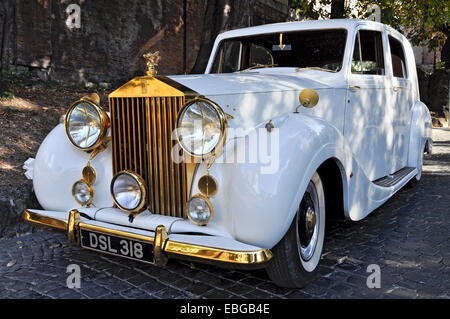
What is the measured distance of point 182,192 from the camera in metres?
2.39

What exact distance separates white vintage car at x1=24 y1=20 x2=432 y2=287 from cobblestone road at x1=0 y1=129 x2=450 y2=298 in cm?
30

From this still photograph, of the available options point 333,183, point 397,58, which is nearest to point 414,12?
point 397,58

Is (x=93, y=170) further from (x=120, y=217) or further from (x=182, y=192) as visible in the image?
(x=182, y=192)

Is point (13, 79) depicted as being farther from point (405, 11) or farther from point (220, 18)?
point (405, 11)

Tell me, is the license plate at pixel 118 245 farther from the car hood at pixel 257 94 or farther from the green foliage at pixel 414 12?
the green foliage at pixel 414 12

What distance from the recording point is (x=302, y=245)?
101 inches

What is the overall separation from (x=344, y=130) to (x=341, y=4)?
306 inches

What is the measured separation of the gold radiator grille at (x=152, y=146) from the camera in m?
2.39

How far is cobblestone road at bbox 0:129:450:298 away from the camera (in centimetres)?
251

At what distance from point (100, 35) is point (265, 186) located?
8266mm

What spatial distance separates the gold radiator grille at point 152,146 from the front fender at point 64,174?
0.56 feet

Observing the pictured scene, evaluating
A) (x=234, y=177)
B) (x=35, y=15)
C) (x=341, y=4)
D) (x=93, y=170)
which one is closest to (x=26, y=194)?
(x=93, y=170)

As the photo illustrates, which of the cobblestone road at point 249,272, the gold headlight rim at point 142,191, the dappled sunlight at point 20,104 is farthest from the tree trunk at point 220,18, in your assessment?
the gold headlight rim at point 142,191

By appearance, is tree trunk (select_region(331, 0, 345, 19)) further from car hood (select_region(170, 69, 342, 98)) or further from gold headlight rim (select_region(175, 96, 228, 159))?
gold headlight rim (select_region(175, 96, 228, 159))
